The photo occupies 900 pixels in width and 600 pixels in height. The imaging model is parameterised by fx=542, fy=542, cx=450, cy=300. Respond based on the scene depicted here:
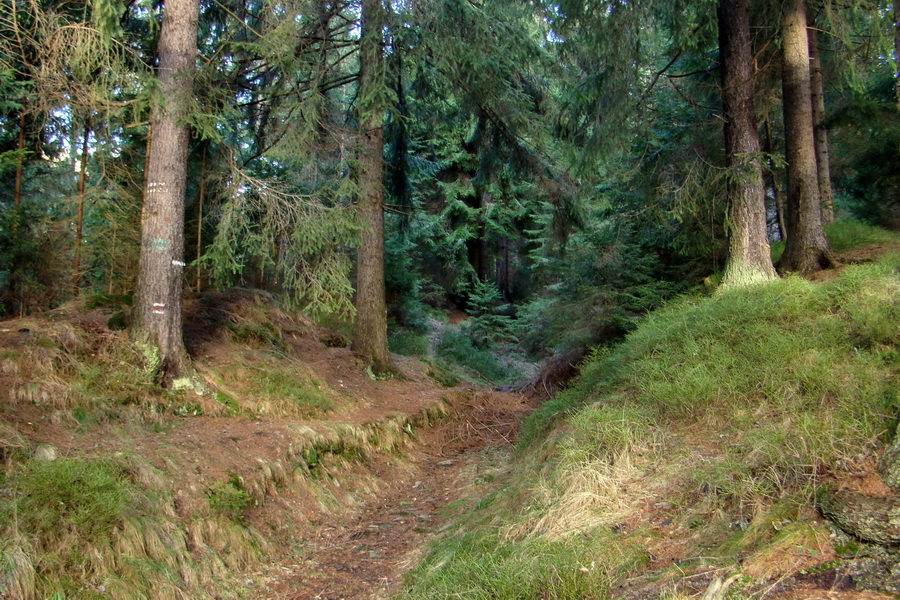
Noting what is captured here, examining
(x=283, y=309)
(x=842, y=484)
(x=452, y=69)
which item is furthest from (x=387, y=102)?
(x=842, y=484)

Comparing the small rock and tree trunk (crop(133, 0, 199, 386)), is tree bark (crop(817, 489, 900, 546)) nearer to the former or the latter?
the small rock

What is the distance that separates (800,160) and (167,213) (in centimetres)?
Result: 876

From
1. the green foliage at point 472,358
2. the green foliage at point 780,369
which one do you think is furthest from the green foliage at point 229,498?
the green foliage at point 472,358

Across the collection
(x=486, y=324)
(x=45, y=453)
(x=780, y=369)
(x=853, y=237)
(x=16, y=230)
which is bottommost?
(x=45, y=453)

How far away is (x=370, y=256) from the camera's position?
1077 cm

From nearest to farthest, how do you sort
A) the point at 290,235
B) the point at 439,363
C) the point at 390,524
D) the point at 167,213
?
the point at 390,524
the point at 167,213
the point at 290,235
the point at 439,363

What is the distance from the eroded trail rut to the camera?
458cm

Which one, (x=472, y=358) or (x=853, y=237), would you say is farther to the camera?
(x=472, y=358)

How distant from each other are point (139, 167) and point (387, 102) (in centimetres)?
441

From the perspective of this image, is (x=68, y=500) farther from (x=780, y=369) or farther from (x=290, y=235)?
(x=780, y=369)

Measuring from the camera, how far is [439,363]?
14711 mm

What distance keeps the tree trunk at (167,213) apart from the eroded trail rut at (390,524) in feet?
9.15

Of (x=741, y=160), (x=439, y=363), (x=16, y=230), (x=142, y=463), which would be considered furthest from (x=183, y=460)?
(x=439, y=363)

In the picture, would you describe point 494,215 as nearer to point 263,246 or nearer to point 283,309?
point 283,309
